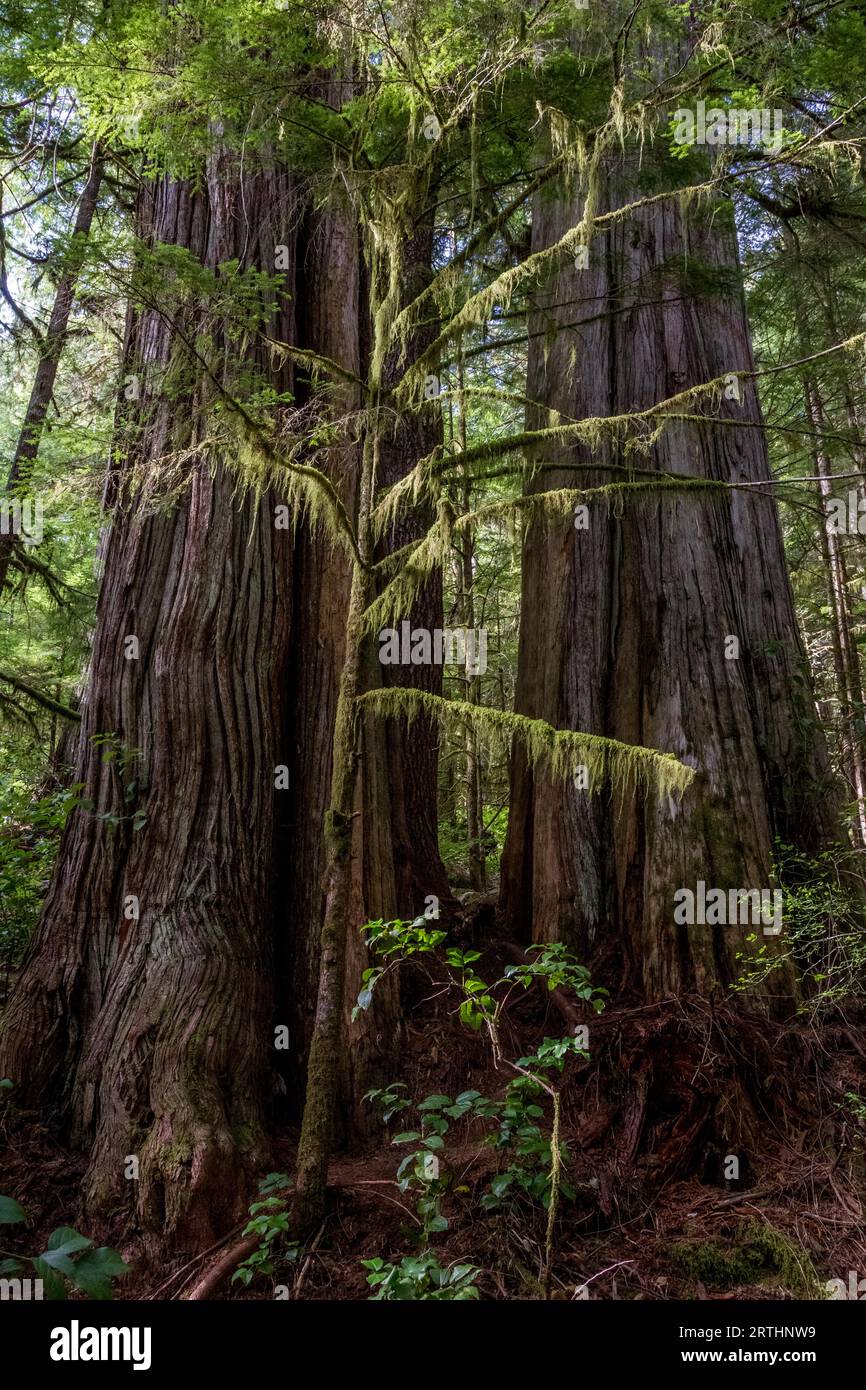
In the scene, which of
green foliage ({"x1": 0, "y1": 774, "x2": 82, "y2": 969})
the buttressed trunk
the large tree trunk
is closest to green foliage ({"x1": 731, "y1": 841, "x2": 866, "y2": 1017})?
the buttressed trunk

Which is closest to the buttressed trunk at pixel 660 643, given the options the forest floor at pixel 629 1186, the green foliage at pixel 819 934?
the green foliage at pixel 819 934

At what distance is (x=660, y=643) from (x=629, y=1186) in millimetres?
2874

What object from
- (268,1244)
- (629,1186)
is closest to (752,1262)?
(629,1186)

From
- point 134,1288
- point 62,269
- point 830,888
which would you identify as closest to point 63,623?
point 62,269

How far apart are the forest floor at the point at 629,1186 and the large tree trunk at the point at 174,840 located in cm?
29

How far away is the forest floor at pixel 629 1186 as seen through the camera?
3100 mm

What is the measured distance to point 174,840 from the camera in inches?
164

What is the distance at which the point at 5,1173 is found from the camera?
352 cm

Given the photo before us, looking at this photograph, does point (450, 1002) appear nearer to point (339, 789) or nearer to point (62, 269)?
point (339, 789)

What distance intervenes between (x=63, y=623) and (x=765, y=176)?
6.38m

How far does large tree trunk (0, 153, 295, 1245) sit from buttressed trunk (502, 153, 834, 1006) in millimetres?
1788

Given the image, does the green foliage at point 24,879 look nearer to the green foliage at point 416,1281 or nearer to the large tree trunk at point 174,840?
the large tree trunk at point 174,840

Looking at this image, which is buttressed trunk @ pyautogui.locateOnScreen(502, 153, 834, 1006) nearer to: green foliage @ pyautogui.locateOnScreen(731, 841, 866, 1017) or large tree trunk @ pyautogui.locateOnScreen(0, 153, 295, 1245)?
green foliage @ pyautogui.locateOnScreen(731, 841, 866, 1017)

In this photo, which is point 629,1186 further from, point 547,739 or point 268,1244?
point 547,739
